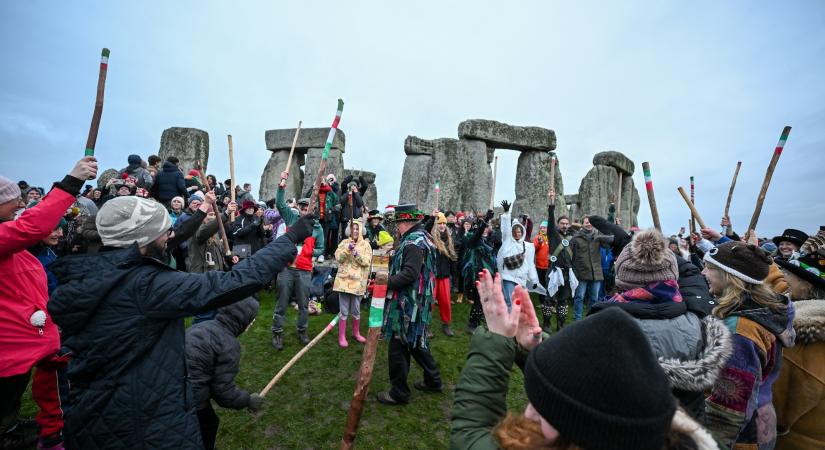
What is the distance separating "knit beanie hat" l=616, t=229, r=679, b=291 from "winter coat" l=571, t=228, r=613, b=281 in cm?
545

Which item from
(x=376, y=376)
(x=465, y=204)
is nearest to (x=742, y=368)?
(x=376, y=376)

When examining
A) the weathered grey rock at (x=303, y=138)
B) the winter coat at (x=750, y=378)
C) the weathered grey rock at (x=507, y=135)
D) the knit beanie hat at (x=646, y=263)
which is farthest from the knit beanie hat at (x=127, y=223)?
the weathered grey rock at (x=303, y=138)

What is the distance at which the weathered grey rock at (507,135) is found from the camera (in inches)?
522

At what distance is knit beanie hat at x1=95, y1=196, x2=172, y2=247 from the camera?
1895 mm

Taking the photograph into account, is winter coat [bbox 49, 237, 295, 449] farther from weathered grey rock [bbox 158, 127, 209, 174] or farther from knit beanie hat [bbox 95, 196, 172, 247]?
weathered grey rock [bbox 158, 127, 209, 174]

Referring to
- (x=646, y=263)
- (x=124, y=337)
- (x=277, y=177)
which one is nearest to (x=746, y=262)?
(x=646, y=263)

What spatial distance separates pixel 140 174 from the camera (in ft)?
24.9

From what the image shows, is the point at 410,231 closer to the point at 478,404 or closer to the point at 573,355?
the point at 478,404

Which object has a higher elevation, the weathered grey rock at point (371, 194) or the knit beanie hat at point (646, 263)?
the weathered grey rock at point (371, 194)

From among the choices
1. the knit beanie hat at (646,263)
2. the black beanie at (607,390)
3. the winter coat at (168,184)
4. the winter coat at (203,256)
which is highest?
the winter coat at (168,184)

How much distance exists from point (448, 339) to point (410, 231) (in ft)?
8.85

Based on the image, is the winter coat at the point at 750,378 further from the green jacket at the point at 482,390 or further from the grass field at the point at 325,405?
the grass field at the point at 325,405

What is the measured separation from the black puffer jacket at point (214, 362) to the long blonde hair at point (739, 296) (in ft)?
9.98

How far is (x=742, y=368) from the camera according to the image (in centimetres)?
197
